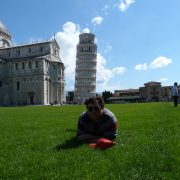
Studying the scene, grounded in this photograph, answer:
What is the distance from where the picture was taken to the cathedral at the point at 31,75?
317 ft

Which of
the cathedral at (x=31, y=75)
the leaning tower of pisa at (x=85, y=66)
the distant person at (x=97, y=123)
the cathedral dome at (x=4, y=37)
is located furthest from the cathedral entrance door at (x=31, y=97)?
the distant person at (x=97, y=123)

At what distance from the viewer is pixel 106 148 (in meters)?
6.92

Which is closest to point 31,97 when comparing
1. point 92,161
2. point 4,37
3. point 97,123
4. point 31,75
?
point 31,75

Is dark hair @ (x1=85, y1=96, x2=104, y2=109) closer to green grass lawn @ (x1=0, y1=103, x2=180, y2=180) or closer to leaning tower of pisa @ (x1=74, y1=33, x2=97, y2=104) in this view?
green grass lawn @ (x1=0, y1=103, x2=180, y2=180)

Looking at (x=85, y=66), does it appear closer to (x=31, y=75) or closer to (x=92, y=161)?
(x=31, y=75)

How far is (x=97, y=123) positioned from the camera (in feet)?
26.4

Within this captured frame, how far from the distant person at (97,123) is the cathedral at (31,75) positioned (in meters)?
87.3

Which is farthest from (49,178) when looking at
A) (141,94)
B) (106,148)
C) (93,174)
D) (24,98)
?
(141,94)

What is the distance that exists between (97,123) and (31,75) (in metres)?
91.4

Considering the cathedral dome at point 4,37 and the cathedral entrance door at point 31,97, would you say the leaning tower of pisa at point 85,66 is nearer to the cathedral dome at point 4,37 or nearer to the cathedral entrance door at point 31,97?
the cathedral dome at point 4,37

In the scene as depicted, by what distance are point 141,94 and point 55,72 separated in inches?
2762

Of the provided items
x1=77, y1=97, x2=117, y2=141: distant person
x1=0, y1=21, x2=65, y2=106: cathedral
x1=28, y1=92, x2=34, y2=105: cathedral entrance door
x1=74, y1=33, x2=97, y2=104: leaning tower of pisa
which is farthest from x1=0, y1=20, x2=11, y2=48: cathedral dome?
x1=77, y1=97, x2=117, y2=141: distant person

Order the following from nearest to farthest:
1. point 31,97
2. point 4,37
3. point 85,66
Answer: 1. point 31,97
2. point 4,37
3. point 85,66

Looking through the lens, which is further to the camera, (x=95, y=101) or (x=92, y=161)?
(x=95, y=101)
